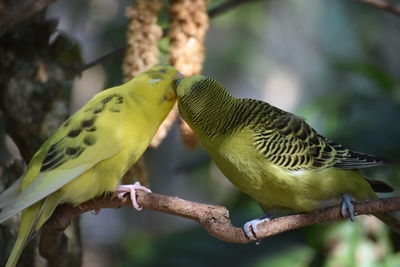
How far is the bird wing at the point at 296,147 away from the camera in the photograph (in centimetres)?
249

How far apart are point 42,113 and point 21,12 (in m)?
0.49

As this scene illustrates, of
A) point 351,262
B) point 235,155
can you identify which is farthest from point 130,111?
point 351,262

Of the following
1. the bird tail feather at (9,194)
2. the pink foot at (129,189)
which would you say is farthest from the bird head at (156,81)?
the bird tail feather at (9,194)

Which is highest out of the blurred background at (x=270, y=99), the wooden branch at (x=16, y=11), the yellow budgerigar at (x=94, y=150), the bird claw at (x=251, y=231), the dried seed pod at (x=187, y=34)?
the wooden branch at (x=16, y=11)

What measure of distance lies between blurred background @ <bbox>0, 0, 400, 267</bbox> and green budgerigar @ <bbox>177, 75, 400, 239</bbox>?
2.64ft

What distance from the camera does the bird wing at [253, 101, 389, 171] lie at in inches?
97.9

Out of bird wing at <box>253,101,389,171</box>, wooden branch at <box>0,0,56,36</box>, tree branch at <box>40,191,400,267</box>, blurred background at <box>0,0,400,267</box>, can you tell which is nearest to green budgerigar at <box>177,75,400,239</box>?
bird wing at <box>253,101,389,171</box>

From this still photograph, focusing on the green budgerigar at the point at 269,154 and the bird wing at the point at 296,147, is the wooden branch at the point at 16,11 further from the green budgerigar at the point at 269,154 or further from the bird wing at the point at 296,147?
the bird wing at the point at 296,147

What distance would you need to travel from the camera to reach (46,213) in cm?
223

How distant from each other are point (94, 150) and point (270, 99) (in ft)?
24.0

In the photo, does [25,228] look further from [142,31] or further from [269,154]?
[269,154]

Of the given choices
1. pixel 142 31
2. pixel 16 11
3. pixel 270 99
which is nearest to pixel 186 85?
pixel 142 31

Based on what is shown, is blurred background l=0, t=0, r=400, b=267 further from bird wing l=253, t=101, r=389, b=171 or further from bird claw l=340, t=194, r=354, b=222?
bird claw l=340, t=194, r=354, b=222

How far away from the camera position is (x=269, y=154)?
247 centimetres
